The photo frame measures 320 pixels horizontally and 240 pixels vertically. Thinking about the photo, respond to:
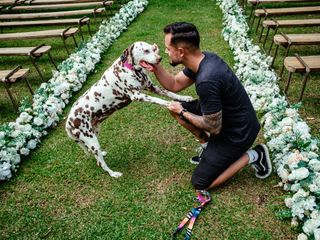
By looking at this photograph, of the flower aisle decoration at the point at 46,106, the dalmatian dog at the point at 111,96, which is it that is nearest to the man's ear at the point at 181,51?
the dalmatian dog at the point at 111,96

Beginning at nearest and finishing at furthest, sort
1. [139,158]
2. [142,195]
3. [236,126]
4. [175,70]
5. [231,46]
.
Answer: [236,126] → [142,195] → [139,158] → [175,70] → [231,46]

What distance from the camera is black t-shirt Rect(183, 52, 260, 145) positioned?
363cm

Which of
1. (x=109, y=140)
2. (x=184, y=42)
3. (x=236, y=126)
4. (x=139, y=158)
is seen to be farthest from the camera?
(x=109, y=140)

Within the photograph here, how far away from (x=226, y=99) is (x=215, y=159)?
749 mm

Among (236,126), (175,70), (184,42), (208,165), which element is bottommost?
(175,70)

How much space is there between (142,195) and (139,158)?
80 centimetres

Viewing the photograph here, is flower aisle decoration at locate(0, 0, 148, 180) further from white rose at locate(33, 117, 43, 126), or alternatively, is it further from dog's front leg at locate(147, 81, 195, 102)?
dog's front leg at locate(147, 81, 195, 102)

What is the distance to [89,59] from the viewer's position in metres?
7.86

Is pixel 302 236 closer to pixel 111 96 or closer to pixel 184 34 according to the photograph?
pixel 184 34

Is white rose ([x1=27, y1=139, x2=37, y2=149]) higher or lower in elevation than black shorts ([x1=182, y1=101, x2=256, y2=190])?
lower

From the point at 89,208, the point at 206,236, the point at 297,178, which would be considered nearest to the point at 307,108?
the point at 297,178

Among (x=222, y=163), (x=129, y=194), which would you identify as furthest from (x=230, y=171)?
(x=129, y=194)

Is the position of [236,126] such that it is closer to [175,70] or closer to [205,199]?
[205,199]

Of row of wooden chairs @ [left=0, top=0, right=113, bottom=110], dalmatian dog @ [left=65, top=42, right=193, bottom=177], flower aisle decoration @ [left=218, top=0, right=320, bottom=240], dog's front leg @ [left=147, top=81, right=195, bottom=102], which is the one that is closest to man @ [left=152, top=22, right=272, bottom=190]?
dog's front leg @ [left=147, top=81, right=195, bottom=102]
